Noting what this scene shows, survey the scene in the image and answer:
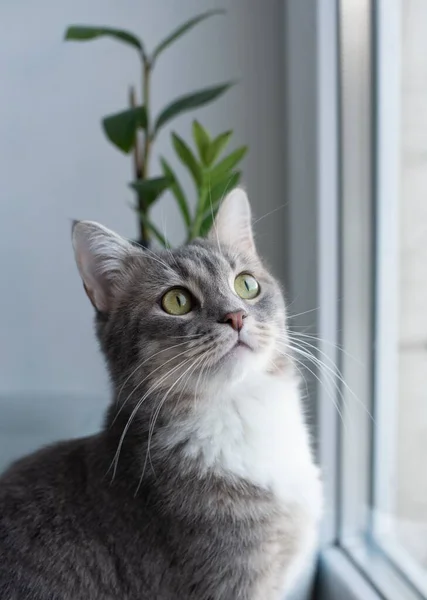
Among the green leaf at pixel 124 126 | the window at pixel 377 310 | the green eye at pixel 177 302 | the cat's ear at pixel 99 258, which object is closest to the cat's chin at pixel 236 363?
the green eye at pixel 177 302

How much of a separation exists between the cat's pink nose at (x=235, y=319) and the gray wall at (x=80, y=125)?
2.13 feet

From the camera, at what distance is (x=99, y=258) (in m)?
0.93

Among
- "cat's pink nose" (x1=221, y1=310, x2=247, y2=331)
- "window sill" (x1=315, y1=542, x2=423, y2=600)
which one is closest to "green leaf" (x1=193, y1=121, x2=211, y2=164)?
"cat's pink nose" (x1=221, y1=310, x2=247, y2=331)

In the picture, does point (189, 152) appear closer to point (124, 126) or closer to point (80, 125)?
point (124, 126)

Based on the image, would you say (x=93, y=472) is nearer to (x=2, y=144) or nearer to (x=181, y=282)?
(x=181, y=282)

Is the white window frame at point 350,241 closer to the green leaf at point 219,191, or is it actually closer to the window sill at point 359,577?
the window sill at point 359,577

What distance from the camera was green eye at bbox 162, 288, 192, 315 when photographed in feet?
2.92

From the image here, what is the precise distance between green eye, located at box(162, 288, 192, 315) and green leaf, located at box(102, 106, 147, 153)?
0.45 m

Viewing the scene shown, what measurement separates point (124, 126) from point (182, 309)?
51 cm

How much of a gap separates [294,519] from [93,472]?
0.31 meters

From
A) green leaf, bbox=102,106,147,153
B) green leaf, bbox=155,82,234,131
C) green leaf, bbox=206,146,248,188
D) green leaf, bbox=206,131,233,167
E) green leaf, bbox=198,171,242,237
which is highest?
green leaf, bbox=155,82,234,131

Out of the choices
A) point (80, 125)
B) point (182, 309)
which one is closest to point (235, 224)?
point (182, 309)

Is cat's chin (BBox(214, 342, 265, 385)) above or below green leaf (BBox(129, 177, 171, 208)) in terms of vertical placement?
below

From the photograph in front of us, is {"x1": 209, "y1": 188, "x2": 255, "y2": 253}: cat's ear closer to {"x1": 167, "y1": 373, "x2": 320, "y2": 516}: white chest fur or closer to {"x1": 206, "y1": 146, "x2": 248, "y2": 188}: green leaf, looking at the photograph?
{"x1": 206, "y1": 146, "x2": 248, "y2": 188}: green leaf
